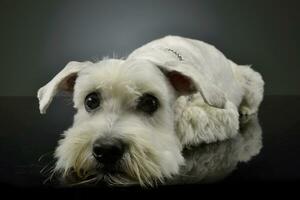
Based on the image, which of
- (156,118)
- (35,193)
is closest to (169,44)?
(156,118)

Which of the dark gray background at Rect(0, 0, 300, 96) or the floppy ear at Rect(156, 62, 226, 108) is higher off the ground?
the floppy ear at Rect(156, 62, 226, 108)

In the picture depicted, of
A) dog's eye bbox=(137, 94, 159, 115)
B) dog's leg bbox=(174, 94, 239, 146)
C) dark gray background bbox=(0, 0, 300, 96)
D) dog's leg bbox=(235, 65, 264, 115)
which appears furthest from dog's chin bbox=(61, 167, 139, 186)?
dark gray background bbox=(0, 0, 300, 96)

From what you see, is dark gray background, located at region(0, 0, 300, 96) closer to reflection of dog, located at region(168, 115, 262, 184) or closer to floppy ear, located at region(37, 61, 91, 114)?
reflection of dog, located at region(168, 115, 262, 184)

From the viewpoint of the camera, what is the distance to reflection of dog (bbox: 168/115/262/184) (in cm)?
119

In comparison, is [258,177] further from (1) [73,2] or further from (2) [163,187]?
(1) [73,2]

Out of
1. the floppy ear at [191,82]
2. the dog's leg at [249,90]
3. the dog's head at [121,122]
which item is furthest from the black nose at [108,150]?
the dog's leg at [249,90]

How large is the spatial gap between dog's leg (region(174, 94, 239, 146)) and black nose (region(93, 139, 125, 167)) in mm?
330

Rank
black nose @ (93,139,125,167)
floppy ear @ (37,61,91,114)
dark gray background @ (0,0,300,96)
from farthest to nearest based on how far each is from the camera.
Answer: dark gray background @ (0,0,300,96) → floppy ear @ (37,61,91,114) → black nose @ (93,139,125,167)

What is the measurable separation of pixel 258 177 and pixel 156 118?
26 cm

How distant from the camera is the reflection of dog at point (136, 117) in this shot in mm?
1115

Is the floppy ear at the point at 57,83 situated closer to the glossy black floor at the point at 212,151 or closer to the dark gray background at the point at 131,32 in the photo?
the glossy black floor at the point at 212,151

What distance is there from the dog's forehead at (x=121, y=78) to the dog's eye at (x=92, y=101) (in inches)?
0.5

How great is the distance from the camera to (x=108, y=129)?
1.14 m

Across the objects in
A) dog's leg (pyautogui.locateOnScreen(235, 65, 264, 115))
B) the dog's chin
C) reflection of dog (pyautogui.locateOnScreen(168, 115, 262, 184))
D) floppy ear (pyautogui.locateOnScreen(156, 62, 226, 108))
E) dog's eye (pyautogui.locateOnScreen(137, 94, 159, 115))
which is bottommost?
dog's leg (pyautogui.locateOnScreen(235, 65, 264, 115))
